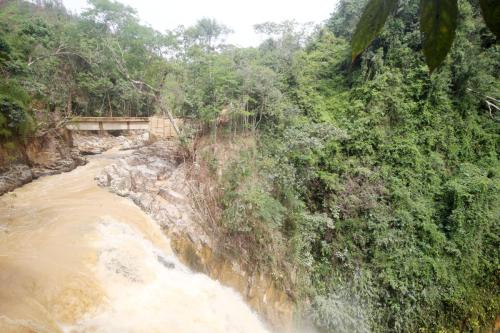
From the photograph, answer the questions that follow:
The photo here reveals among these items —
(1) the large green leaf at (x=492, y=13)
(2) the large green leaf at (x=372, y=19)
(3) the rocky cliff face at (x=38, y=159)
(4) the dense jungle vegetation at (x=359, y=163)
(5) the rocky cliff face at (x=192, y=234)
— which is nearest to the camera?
(1) the large green leaf at (x=492, y=13)

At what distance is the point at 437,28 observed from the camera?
465mm

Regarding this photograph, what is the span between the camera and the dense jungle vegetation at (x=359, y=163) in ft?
21.6

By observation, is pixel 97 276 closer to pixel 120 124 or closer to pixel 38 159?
pixel 38 159

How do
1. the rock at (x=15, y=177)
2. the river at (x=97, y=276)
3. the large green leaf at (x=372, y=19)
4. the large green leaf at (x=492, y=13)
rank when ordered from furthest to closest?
the rock at (x=15, y=177), the river at (x=97, y=276), the large green leaf at (x=372, y=19), the large green leaf at (x=492, y=13)

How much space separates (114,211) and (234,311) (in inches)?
125

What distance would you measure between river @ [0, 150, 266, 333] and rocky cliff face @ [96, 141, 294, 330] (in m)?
0.22

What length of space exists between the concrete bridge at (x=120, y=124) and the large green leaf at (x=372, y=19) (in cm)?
1038

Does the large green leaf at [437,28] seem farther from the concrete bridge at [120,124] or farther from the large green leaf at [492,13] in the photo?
the concrete bridge at [120,124]

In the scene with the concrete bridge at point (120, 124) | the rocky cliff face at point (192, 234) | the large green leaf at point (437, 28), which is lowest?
the rocky cliff face at point (192, 234)

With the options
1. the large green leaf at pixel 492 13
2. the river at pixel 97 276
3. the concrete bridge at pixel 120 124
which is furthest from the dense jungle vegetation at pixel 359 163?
the large green leaf at pixel 492 13

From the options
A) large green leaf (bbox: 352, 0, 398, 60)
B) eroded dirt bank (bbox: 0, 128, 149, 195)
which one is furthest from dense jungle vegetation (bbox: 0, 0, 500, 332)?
large green leaf (bbox: 352, 0, 398, 60)

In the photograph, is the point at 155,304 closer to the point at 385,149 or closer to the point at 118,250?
the point at 118,250

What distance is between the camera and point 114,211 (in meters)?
6.16

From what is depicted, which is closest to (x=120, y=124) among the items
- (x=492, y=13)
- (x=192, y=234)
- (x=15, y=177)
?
(x=15, y=177)
